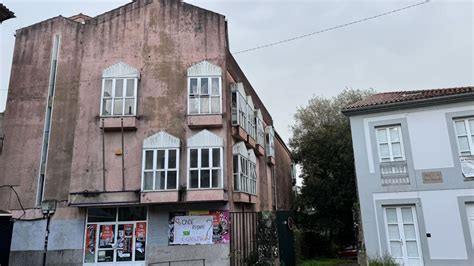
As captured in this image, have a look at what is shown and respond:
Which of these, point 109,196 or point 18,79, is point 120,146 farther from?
point 18,79

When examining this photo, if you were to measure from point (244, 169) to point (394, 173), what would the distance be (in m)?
7.29

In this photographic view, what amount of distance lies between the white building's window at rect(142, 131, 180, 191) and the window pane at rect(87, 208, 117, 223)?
217cm

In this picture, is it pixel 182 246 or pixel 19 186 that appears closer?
pixel 182 246

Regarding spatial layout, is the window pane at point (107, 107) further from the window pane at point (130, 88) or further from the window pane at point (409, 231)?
the window pane at point (409, 231)

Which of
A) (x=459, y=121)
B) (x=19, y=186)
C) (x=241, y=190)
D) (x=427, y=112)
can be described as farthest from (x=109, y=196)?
(x=459, y=121)

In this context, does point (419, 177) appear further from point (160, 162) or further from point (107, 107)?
point (107, 107)

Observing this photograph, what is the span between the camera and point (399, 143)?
15.6m

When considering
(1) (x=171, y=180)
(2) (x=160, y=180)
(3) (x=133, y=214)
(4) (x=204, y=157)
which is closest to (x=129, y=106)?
(2) (x=160, y=180)

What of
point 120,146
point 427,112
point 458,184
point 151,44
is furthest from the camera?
point 151,44

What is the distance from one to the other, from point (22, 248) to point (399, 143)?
17736 mm

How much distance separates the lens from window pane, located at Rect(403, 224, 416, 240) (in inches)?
573

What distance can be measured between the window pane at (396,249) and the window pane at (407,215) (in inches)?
38.8

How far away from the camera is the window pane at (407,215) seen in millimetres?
14773

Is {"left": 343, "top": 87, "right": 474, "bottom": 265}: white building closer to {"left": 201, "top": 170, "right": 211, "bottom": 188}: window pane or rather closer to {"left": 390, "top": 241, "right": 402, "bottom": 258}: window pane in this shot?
{"left": 390, "top": 241, "right": 402, "bottom": 258}: window pane
